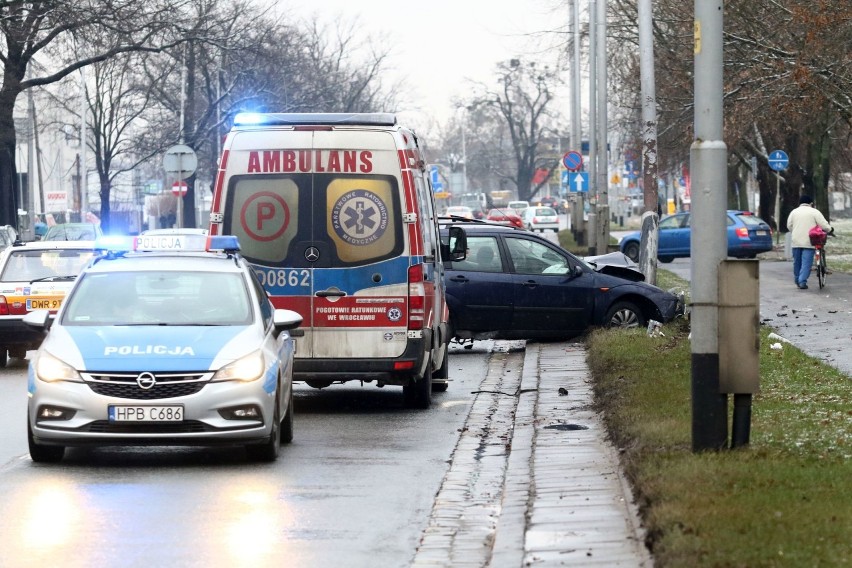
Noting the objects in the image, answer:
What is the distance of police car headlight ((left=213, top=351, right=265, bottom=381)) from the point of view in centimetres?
1039

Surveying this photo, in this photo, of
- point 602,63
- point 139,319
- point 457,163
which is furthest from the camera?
point 457,163

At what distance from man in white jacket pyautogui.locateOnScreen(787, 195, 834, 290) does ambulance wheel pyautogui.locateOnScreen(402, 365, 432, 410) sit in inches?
643

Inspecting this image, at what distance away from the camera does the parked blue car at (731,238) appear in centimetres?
4294

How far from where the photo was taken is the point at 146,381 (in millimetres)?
10180

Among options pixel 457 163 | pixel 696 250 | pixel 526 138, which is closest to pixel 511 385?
pixel 696 250

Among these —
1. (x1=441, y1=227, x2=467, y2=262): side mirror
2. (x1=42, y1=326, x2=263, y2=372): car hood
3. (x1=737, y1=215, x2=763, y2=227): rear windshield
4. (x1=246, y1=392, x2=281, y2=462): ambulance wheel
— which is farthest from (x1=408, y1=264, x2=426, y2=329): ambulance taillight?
(x1=737, y1=215, x2=763, y2=227): rear windshield

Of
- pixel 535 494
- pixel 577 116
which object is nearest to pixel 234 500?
pixel 535 494

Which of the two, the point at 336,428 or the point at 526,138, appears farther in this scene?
the point at 526,138

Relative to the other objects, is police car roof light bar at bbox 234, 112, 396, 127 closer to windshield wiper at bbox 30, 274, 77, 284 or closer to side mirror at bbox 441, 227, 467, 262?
side mirror at bbox 441, 227, 467, 262

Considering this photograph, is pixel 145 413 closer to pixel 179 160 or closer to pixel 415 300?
pixel 415 300

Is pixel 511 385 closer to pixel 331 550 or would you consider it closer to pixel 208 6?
pixel 331 550

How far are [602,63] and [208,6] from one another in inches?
383

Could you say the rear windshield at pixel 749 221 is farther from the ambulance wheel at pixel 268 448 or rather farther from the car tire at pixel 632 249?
the ambulance wheel at pixel 268 448

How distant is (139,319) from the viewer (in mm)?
11188
